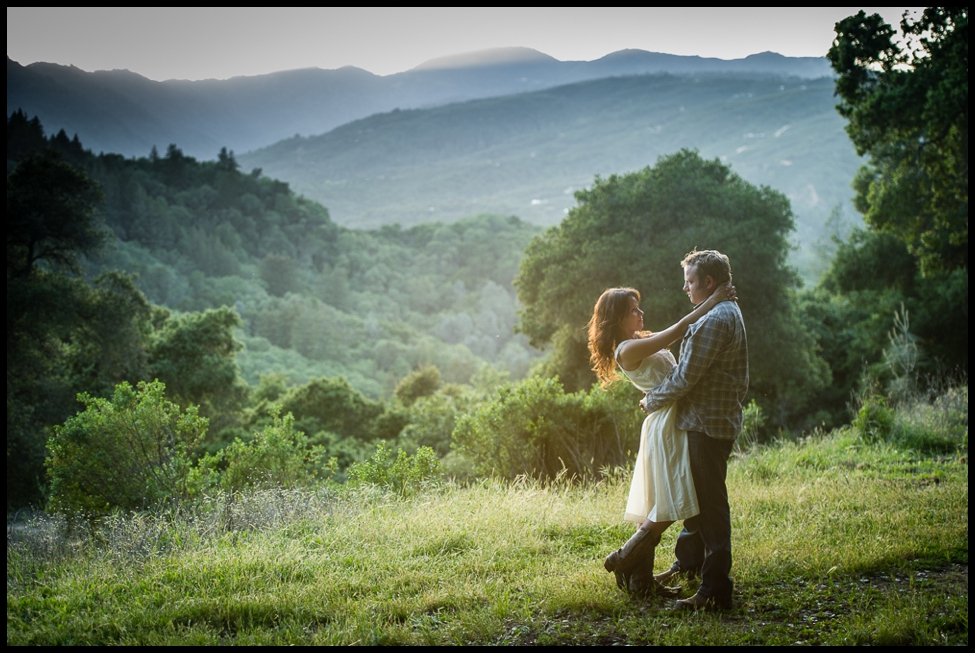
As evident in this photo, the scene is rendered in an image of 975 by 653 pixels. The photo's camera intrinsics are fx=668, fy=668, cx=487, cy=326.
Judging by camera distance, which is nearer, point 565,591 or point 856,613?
point 856,613

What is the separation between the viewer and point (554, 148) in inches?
4114

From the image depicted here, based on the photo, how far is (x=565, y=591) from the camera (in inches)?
146

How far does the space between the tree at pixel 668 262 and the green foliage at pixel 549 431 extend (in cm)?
771

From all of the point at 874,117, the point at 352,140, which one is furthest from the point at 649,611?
the point at 352,140

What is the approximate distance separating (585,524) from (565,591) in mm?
1442

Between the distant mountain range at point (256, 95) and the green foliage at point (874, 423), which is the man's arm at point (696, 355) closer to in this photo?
the green foliage at point (874, 423)

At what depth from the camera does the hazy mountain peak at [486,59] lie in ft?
301

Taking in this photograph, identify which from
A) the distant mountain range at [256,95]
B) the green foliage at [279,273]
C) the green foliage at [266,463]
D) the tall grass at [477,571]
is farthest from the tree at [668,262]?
the green foliage at [279,273]

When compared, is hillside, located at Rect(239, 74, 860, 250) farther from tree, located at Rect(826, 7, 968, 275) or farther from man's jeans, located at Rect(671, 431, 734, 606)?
man's jeans, located at Rect(671, 431, 734, 606)

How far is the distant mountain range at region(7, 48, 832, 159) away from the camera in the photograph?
4431cm

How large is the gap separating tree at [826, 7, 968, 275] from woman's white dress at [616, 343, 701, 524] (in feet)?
35.5

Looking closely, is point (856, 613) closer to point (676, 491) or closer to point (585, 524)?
point (676, 491)

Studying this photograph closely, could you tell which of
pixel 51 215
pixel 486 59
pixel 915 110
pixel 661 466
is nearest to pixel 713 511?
pixel 661 466

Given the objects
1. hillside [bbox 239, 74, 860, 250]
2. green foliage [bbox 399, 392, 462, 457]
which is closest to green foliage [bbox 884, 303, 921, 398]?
green foliage [bbox 399, 392, 462, 457]
